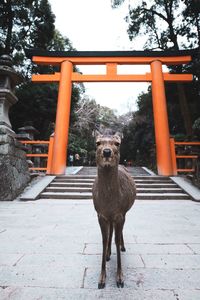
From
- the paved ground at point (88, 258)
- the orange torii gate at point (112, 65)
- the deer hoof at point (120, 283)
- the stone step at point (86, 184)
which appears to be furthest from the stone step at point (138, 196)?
the deer hoof at point (120, 283)

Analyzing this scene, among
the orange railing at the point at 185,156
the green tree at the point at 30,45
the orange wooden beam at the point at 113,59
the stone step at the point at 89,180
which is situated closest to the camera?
the stone step at the point at 89,180

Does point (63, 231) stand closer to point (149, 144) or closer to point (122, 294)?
point (122, 294)

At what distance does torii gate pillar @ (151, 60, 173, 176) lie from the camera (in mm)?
9531

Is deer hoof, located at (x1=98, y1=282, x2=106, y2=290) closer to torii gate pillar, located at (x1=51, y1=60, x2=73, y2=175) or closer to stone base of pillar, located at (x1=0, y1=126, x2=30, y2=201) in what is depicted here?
stone base of pillar, located at (x1=0, y1=126, x2=30, y2=201)

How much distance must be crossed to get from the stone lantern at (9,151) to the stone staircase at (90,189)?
876 mm

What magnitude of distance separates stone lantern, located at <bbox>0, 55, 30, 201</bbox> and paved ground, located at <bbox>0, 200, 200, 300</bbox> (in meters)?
2.10

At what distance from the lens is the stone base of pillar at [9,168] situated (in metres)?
6.46

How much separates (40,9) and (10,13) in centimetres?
229

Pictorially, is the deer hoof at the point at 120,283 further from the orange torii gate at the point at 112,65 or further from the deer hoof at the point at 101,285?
the orange torii gate at the point at 112,65

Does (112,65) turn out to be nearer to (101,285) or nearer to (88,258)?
(88,258)

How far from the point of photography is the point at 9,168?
652 cm

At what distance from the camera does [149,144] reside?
19125mm

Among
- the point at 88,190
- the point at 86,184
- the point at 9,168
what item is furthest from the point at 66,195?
the point at 9,168

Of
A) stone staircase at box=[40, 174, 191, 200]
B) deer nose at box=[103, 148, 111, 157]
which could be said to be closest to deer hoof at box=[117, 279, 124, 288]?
deer nose at box=[103, 148, 111, 157]
